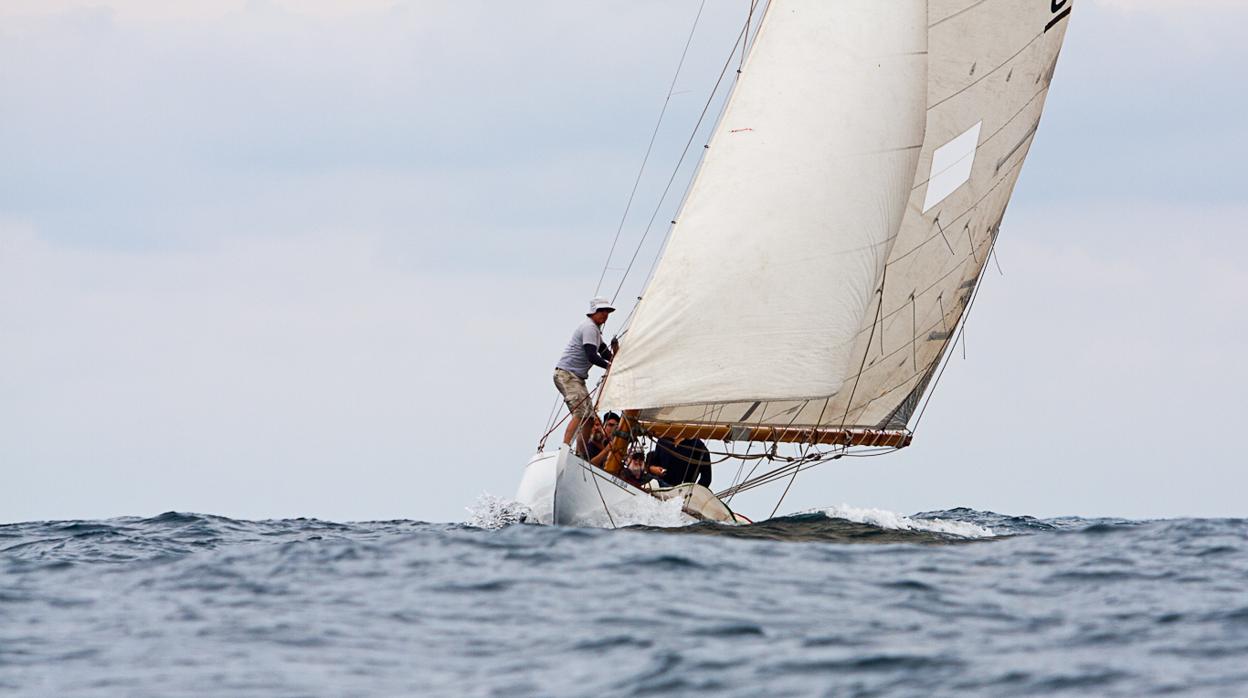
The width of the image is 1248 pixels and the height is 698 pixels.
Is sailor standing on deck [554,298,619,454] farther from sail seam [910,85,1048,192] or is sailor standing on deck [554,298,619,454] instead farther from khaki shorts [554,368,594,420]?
sail seam [910,85,1048,192]

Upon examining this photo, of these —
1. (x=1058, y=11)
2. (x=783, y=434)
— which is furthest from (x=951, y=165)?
(x=783, y=434)

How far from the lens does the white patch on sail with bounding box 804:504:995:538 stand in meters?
19.8

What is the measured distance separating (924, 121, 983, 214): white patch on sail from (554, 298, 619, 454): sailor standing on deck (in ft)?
17.4

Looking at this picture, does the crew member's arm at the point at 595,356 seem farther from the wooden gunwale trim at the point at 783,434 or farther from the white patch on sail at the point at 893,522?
the white patch on sail at the point at 893,522

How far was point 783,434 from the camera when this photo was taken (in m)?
20.2

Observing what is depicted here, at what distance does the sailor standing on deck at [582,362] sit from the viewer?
1853cm

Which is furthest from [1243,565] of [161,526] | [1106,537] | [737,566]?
[161,526]

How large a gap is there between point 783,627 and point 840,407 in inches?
456

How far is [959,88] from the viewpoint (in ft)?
69.1

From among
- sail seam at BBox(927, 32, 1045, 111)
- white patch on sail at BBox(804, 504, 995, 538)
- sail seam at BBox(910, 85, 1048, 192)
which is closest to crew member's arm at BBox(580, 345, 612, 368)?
white patch on sail at BBox(804, 504, 995, 538)

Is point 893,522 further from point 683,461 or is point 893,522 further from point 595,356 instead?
point 595,356

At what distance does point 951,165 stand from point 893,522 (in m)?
5.18

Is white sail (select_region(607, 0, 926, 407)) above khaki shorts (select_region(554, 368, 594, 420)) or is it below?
above

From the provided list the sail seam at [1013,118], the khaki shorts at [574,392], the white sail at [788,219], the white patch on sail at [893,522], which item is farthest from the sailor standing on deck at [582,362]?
the sail seam at [1013,118]
